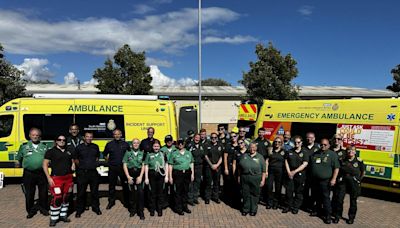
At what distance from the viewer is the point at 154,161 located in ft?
22.9

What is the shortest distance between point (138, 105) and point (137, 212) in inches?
157

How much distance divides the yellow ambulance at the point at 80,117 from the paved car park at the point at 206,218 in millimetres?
2212

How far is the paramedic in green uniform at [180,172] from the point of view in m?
7.20

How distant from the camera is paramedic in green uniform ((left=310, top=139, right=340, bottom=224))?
6.75 m

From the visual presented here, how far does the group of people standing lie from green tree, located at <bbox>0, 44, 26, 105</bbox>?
1228 cm

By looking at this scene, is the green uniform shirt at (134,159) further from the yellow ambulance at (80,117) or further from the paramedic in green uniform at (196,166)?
the yellow ambulance at (80,117)

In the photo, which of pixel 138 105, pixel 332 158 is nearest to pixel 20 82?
pixel 138 105

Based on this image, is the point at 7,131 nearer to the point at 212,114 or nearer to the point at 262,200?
the point at 262,200

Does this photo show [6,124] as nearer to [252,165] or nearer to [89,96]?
[89,96]

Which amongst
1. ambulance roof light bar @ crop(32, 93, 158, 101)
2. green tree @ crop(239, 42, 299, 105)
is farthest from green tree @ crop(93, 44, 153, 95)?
ambulance roof light bar @ crop(32, 93, 158, 101)

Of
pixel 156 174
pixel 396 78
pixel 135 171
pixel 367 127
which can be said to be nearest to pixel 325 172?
pixel 367 127

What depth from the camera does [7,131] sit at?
9641 millimetres

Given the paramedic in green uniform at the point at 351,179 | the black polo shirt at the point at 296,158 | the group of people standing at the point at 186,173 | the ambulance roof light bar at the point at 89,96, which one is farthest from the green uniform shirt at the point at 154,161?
the ambulance roof light bar at the point at 89,96

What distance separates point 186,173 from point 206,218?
39.9 inches
